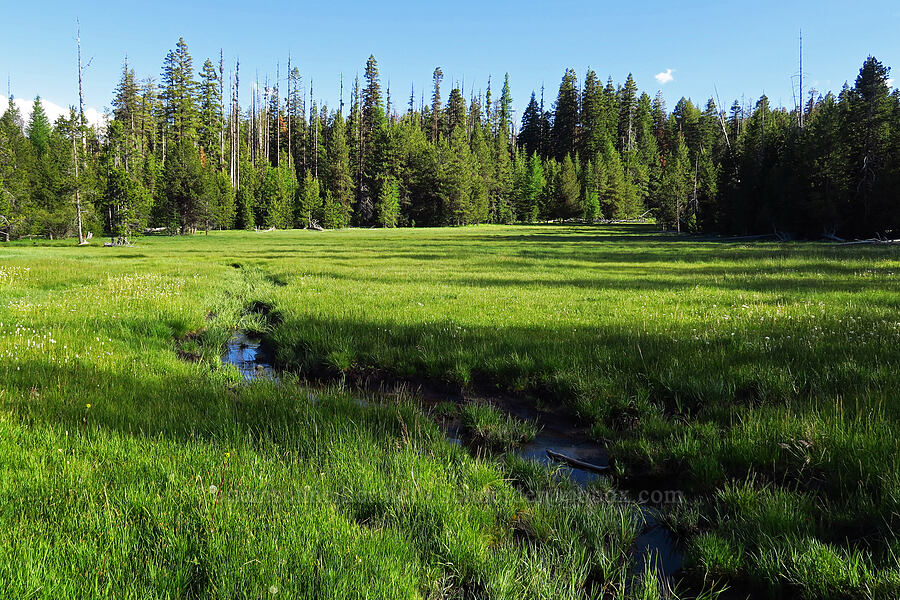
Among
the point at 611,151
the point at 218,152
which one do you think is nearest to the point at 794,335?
the point at 218,152

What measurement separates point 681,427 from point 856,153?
39266 millimetres

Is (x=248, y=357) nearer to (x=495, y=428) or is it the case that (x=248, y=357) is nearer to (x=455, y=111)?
(x=495, y=428)

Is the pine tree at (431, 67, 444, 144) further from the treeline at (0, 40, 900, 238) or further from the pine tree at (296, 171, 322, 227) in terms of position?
the pine tree at (296, 171, 322, 227)

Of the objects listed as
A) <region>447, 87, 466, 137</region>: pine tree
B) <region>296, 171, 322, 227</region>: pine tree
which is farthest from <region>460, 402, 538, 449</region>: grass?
<region>447, 87, 466, 137</region>: pine tree

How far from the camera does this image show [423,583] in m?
2.48

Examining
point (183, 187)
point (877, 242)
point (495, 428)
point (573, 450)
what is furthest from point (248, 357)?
point (183, 187)

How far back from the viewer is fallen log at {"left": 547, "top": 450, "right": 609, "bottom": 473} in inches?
167

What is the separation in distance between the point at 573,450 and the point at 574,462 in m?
0.36

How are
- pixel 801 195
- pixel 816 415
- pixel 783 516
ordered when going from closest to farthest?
pixel 783 516, pixel 816 415, pixel 801 195

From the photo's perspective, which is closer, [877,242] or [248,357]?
[248,357]

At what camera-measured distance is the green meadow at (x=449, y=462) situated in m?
2.47

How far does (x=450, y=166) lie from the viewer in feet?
266

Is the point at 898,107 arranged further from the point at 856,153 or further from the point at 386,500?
the point at 386,500

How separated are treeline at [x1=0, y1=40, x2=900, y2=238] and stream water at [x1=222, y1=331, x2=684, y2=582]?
117 feet
